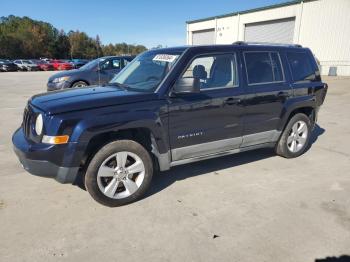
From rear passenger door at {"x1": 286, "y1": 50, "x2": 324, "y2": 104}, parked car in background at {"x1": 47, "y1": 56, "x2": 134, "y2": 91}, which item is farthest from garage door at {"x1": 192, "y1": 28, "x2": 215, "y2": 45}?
rear passenger door at {"x1": 286, "y1": 50, "x2": 324, "y2": 104}

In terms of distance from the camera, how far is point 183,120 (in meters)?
3.87

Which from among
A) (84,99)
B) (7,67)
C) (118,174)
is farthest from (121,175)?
(7,67)

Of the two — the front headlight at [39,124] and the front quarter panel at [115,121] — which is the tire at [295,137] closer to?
the front quarter panel at [115,121]

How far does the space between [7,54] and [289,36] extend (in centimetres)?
6438

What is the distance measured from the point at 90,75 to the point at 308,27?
2181 centimetres

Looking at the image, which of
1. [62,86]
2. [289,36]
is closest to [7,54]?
[289,36]

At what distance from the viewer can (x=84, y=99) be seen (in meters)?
3.52

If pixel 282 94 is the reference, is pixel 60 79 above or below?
below

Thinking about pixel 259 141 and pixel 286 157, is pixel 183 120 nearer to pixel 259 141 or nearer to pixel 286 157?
pixel 259 141

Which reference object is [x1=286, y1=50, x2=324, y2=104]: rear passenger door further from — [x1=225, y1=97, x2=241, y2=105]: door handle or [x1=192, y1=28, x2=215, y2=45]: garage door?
[x1=192, y1=28, x2=215, y2=45]: garage door

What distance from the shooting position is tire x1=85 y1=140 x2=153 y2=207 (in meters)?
3.45

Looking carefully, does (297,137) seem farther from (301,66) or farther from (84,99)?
(84,99)

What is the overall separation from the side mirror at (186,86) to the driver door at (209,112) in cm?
7

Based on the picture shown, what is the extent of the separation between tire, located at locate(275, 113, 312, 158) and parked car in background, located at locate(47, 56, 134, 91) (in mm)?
7563
